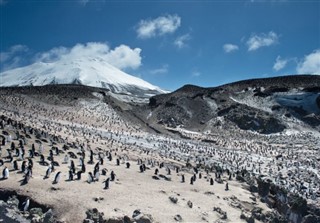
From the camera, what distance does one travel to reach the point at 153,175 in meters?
38.6

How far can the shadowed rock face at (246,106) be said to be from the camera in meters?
97.2

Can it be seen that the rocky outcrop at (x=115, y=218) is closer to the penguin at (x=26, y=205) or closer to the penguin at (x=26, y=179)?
the penguin at (x=26, y=205)

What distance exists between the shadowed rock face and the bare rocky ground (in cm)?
1235

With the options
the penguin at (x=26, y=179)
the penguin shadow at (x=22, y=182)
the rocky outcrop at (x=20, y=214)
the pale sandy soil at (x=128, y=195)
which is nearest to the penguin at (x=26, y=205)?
the rocky outcrop at (x=20, y=214)

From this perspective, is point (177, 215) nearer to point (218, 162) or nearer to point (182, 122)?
point (218, 162)

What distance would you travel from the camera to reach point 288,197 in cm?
4109

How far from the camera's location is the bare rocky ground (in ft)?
85.2

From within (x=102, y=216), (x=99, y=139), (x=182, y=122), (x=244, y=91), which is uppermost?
(x=244, y=91)

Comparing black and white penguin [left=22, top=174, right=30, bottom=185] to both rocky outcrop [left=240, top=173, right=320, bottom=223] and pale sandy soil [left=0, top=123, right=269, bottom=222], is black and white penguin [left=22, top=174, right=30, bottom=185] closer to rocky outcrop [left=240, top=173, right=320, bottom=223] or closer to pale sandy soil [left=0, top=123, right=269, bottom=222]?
pale sandy soil [left=0, top=123, right=269, bottom=222]

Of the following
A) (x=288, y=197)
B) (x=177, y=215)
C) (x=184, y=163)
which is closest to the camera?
(x=177, y=215)

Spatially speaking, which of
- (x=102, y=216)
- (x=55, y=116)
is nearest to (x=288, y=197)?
(x=102, y=216)

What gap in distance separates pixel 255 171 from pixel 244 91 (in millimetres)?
66382

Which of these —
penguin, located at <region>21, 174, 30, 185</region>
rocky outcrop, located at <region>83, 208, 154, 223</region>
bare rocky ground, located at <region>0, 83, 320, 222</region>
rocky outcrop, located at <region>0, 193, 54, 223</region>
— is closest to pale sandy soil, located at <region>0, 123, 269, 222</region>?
bare rocky ground, located at <region>0, 83, 320, 222</region>

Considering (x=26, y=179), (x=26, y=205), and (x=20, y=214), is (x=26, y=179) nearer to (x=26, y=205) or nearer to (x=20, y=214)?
(x=26, y=205)
